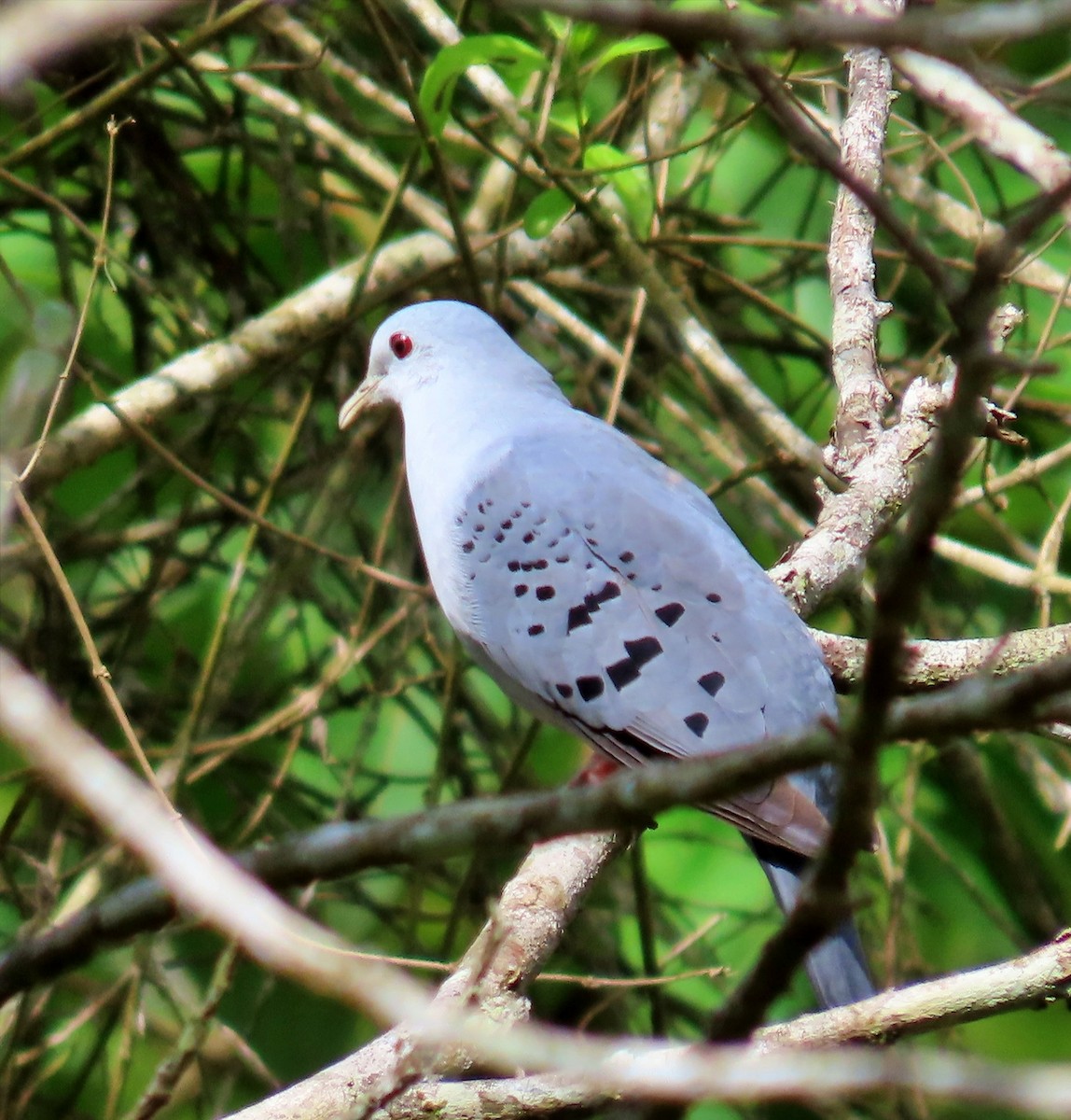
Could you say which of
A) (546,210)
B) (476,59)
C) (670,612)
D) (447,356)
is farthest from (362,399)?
(476,59)

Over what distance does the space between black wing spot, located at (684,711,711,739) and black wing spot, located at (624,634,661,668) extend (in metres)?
0.16

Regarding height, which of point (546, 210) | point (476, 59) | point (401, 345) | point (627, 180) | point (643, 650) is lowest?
point (643, 650)

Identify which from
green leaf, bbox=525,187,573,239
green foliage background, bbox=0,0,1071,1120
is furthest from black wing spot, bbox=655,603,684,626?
green leaf, bbox=525,187,573,239

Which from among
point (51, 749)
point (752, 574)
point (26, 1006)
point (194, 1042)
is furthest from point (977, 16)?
point (26, 1006)

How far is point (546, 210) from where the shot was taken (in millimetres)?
3178

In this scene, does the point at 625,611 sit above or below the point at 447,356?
below

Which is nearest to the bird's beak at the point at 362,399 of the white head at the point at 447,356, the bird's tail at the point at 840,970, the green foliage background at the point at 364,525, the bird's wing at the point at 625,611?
the white head at the point at 447,356

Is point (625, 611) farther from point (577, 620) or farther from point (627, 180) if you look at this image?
point (627, 180)

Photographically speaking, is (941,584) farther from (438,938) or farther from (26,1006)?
(26,1006)

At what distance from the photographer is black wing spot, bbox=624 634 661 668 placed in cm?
311

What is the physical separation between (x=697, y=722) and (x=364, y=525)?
1.82 metres

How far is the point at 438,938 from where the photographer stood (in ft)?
14.9

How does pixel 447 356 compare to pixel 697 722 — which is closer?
pixel 697 722

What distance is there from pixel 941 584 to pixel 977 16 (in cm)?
377
